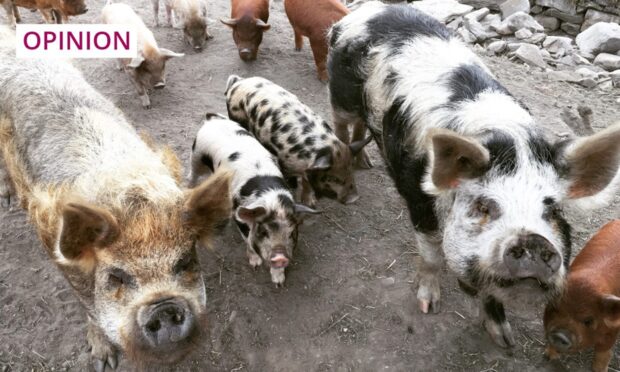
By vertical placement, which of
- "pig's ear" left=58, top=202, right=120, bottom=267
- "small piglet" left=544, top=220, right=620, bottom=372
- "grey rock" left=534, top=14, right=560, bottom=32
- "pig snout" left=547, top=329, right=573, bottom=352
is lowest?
"grey rock" left=534, top=14, right=560, bottom=32

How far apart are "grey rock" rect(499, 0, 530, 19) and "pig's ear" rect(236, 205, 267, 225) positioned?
25.9 feet

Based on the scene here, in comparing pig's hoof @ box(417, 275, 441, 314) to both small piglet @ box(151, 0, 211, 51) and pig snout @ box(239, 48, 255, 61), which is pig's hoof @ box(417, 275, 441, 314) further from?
small piglet @ box(151, 0, 211, 51)

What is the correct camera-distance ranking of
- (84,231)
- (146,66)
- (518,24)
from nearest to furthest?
(84,231) → (146,66) → (518,24)

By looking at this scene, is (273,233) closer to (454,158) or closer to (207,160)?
(207,160)

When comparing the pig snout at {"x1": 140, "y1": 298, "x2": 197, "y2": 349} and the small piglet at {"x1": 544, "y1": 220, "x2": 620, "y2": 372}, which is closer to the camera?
the pig snout at {"x1": 140, "y1": 298, "x2": 197, "y2": 349}

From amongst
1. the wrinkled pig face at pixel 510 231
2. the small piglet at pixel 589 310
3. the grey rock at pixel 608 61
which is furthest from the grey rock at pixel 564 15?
the wrinkled pig face at pixel 510 231

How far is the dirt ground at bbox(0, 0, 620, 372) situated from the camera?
11.0ft

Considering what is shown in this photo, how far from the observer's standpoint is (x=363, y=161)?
5172mm

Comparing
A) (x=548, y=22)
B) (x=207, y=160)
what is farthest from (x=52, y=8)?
(x=548, y=22)

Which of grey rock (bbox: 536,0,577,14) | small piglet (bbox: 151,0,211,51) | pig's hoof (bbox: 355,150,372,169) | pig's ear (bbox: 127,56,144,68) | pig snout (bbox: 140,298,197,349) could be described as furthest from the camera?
grey rock (bbox: 536,0,577,14)

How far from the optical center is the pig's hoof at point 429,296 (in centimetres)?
363

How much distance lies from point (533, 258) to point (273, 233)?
191 cm

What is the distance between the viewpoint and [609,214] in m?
4.60

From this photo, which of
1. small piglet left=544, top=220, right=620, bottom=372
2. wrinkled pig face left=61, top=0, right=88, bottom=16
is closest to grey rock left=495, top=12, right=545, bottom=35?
small piglet left=544, top=220, right=620, bottom=372
